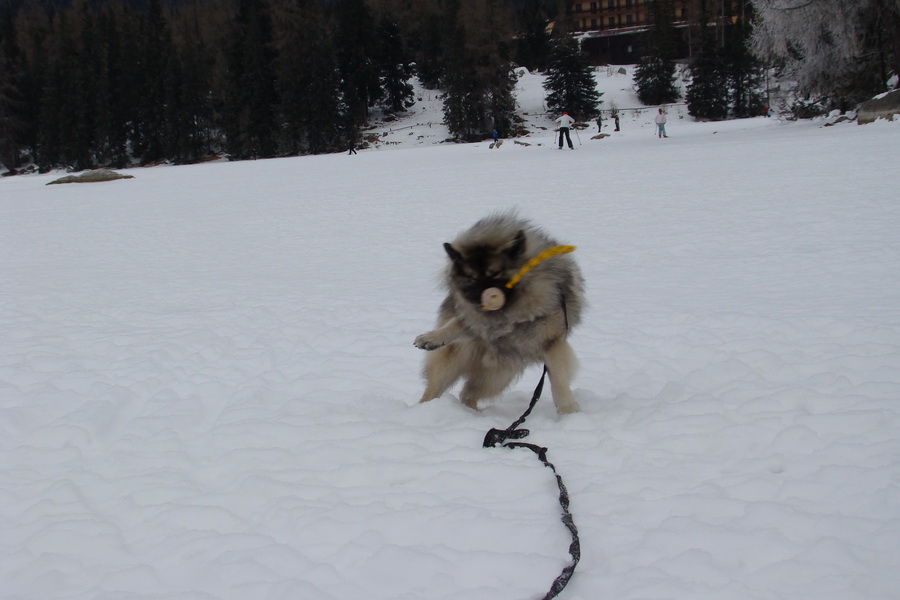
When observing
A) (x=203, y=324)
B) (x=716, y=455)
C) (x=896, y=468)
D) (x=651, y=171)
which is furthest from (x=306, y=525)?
(x=651, y=171)

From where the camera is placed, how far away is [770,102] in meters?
55.3

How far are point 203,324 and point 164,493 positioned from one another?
170 inches

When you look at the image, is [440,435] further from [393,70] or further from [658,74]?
[393,70]

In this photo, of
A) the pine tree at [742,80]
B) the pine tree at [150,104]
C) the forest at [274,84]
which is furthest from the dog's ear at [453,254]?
the pine tree at [150,104]

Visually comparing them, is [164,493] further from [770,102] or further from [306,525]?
[770,102]

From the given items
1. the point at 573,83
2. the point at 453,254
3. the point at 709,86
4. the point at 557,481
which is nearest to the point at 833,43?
the point at 453,254

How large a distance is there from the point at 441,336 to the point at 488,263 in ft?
1.88

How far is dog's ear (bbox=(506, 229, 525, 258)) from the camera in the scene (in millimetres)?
3389

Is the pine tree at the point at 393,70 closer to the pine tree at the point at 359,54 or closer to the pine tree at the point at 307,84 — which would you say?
the pine tree at the point at 359,54

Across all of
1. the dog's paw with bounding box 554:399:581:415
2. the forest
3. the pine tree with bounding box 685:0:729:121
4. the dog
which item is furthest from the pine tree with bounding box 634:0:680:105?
the dog's paw with bounding box 554:399:581:415

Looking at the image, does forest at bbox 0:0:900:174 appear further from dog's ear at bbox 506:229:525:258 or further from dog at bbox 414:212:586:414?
dog's ear at bbox 506:229:525:258

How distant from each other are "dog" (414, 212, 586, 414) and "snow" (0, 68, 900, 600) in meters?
0.27

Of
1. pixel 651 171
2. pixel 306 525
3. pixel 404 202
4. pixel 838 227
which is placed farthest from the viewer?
pixel 651 171

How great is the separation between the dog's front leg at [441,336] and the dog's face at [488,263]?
1.11 feet
